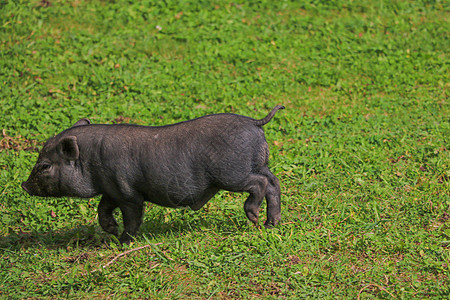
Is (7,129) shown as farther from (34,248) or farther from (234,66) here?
(234,66)

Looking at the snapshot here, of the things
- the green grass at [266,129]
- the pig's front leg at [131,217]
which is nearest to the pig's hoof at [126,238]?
the pig's front leg at [131,217]

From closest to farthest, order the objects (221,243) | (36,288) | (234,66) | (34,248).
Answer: (36,288)
(221,243)
(34,248)
(234,66)

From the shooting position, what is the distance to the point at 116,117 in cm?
845

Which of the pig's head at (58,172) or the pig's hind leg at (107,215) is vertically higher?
the pig's head at (58,172)

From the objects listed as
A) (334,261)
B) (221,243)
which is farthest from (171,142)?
(334,261)

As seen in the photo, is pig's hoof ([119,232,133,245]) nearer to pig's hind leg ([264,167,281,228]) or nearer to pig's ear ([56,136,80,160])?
pig's ear ([56,136,80,160])

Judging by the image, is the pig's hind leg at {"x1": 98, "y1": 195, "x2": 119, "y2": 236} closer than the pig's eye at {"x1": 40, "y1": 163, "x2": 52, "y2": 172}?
No

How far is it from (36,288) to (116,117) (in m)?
3.74

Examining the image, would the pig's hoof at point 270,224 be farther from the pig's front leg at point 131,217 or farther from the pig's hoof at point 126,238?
the pig's hoof at point 126,238

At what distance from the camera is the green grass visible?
203 inches

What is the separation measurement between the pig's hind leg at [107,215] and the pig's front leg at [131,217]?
0.56 feet

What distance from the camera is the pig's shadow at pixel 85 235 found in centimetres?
598

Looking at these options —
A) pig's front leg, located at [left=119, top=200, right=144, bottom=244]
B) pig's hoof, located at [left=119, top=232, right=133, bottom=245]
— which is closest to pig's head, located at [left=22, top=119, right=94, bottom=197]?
pig's front leg, located at [left=119, top=200, right=144, bottom=244]

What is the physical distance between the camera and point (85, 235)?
6230mm
